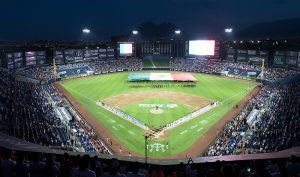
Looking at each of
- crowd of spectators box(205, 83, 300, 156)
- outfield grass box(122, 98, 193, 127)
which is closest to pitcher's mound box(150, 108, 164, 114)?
outfield grass box(122, 98, 193, 127)

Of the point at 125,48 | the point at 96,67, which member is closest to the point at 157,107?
the point at 96,67

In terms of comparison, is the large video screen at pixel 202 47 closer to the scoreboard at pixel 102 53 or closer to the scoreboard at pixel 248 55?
the scoreboard at pixel 248 55

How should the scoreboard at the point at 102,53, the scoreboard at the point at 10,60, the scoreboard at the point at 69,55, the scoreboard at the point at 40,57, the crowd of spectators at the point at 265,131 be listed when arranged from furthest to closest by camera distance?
the scoreboard at the point at 102,53 < the scoreboard at the point at 69,55 < the scoreboard at the point at 40,57 < the scoreboard at the point at 10,60 < the crowd of spectators at the point at 265,131

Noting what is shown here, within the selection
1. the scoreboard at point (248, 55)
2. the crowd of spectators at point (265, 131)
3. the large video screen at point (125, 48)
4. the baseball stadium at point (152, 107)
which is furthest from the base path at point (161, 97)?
the large video screen at point (125, 48)

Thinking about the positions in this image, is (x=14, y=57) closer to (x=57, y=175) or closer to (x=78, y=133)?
(x=78, y=133)

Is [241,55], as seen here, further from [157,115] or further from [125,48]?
[157,115]

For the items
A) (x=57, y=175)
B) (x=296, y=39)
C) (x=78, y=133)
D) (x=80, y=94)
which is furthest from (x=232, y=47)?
(x=57, y=175)

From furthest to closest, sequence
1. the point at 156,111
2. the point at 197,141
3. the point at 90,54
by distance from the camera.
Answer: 1. the point at 90,54
2. the point at 156,111
3. the point at 197,141
